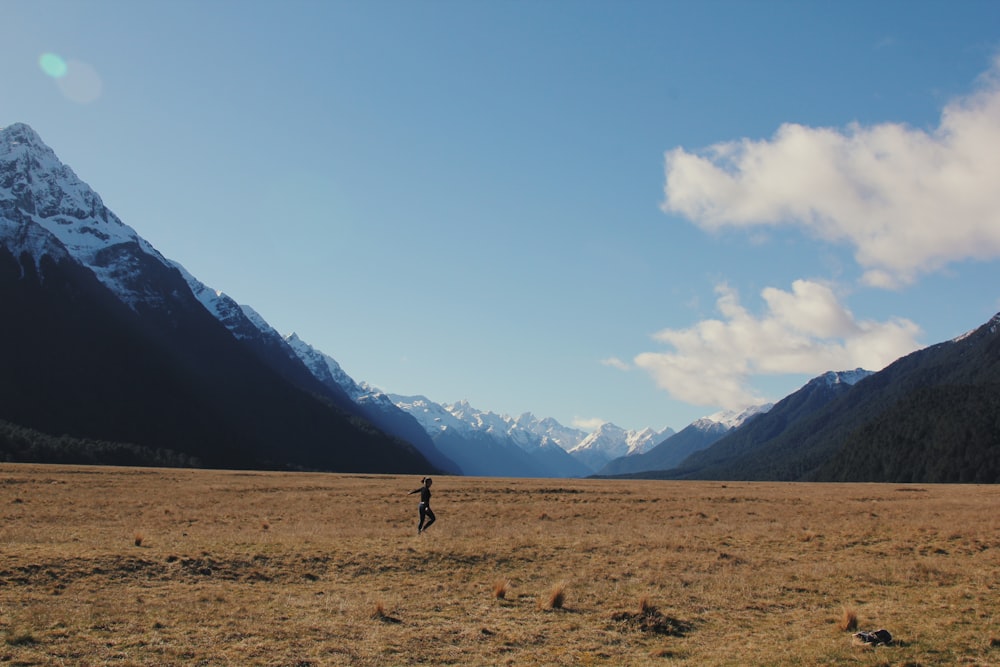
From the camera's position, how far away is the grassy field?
13.5m

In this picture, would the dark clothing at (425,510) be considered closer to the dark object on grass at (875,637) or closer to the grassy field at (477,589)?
the grassy field at (477,589)

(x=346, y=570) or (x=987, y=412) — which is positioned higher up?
(x=987, y=412)

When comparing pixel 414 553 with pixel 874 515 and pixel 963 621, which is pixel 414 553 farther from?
pixel 874 515

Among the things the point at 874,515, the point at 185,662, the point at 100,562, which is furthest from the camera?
the point at 874,515

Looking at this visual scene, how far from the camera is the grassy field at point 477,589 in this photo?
1346 centimetres

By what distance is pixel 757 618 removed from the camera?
17.0m

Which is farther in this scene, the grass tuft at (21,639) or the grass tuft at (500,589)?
the grass tuft at (500,589)

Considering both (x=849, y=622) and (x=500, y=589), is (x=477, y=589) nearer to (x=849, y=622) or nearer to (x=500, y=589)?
(x=500, y=589)

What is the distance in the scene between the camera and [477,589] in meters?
19.3

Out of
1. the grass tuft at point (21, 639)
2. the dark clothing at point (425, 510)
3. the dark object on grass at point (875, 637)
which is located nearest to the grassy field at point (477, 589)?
the grass tuft at point (21, 639)

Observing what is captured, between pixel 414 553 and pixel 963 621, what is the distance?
16.3 metres

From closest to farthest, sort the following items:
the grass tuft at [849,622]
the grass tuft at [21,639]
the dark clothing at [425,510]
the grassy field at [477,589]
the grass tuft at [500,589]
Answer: the grass tuft at [21,639] → the grassy field at [477,589] → the grass tuft at [849,622] → the grass tuft at [500,589] → the dark clothing at [425,510]

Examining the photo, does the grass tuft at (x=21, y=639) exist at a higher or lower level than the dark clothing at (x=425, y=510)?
lower

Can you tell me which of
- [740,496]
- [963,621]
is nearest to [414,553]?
[963,621]
